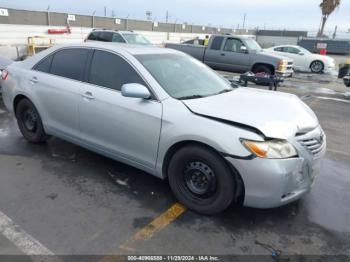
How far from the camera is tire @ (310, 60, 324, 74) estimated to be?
686 inches

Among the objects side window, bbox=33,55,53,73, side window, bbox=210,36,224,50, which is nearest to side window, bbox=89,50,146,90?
side window, bbox=33,55,53,73

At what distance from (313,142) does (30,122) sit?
4.05 metres

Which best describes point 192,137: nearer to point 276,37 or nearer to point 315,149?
point 315,149

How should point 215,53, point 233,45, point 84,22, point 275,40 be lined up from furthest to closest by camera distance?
point 275,40, point 84,22, point 215,53, point 233,45

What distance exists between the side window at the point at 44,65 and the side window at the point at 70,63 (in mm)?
88

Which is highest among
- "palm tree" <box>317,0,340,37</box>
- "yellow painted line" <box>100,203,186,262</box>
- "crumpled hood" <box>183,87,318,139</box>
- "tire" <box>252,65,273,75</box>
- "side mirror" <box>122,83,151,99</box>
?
"palm tree" <box>317,0,340,37</box>

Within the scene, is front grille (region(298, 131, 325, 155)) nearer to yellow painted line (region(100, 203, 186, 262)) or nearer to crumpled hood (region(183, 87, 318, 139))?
crumpled hood (region(183, 87, 318, 139))

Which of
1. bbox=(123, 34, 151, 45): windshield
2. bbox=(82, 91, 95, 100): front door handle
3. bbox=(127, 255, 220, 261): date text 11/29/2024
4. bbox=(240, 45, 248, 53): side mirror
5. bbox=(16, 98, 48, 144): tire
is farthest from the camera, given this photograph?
bbox=(123, 34, 151, 45): windshield

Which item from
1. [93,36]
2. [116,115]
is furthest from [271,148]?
[93,36]

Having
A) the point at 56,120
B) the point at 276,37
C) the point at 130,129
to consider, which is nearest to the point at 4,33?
the point at 56,120

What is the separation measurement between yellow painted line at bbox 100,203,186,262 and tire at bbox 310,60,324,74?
660 inches

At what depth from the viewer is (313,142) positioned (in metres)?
3.12

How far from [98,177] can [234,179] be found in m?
1.85

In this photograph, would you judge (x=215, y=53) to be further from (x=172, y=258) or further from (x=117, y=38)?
(x=172, y=258)
